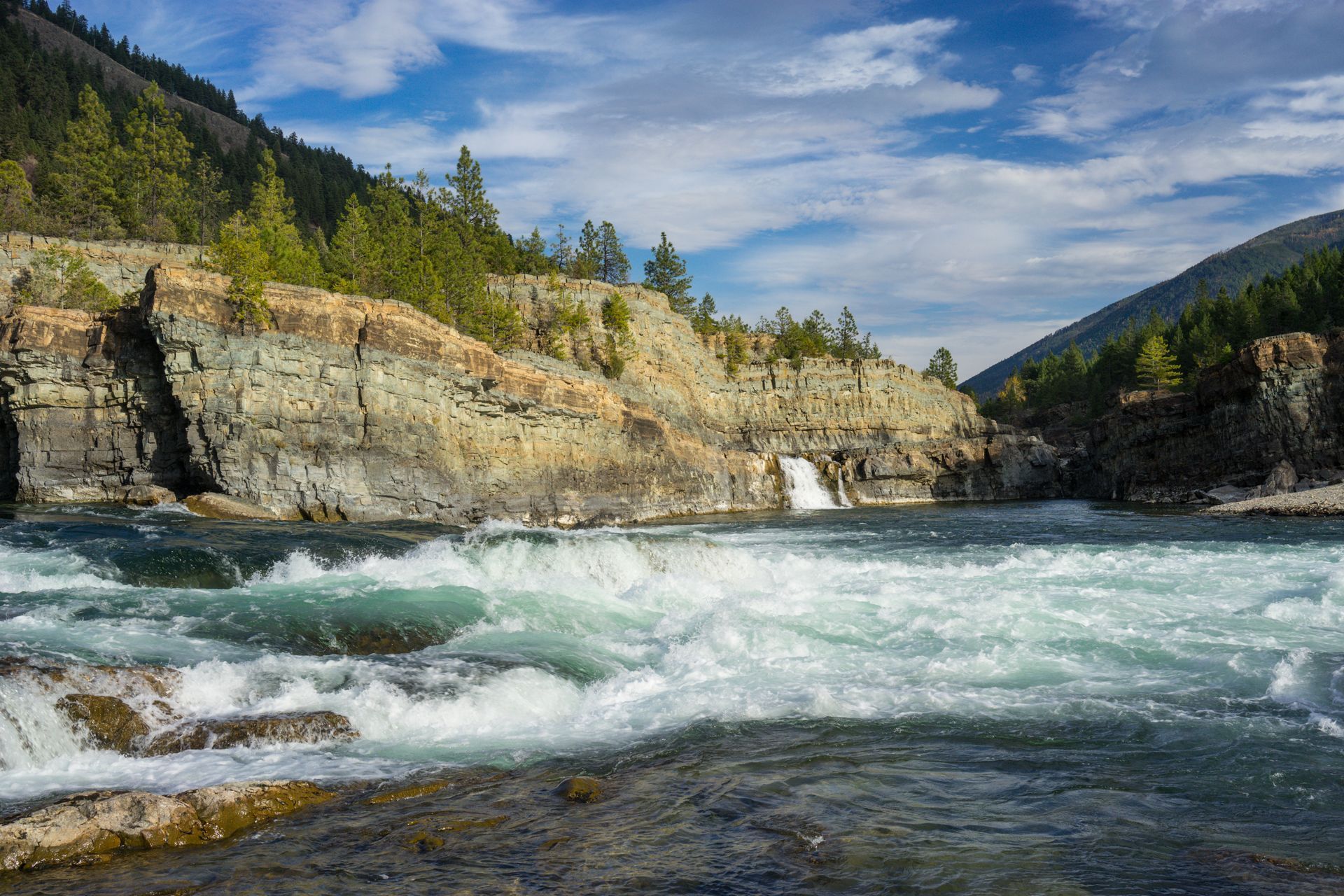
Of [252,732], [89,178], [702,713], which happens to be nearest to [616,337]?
[89,178]

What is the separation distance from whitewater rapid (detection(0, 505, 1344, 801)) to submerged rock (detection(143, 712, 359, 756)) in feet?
0.64

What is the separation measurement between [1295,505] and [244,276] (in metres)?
47.2

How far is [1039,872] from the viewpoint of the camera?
202 inches

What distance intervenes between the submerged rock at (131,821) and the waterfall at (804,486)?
171 ft

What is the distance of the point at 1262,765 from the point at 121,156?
75.2 metres

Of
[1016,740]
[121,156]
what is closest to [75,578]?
Result: [1016,740]

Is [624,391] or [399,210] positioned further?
[399,210]

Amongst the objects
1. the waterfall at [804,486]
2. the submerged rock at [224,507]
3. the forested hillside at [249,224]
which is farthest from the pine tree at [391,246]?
the waterfall at [804,486]

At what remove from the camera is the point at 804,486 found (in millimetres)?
59250

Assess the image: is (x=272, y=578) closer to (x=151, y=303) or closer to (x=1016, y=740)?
(x=1016, y=740)

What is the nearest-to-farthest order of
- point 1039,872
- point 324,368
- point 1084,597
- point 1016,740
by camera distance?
1. point 1039,872
2. point 1016,740
3. point 1084,597
4. point 324,368

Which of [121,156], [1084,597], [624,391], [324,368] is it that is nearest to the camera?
[1084,597]

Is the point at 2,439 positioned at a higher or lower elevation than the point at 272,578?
higher

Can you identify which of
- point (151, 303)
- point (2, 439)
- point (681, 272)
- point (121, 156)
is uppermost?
point (121, 156)
